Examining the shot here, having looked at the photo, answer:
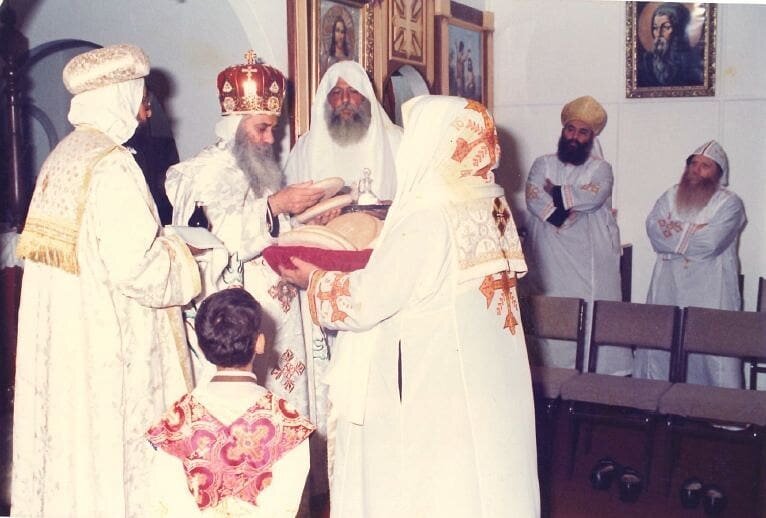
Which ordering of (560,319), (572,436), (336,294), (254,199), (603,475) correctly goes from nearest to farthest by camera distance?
(336,294), (254,199), (603,475), (572,436), (560,319)

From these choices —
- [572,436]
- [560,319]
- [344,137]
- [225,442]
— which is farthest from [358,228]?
[560,319]

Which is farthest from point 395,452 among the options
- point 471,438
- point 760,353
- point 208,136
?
point 208,136

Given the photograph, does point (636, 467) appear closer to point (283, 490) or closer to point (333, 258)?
point (333, 258)

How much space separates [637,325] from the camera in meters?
5.84

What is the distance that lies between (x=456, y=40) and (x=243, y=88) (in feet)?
15.0

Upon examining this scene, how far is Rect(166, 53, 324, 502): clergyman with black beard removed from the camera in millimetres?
4328

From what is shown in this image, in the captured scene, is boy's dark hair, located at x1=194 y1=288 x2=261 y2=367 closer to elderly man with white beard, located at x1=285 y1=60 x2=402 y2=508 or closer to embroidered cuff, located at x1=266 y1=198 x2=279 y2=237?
embroidered cuff, located at x1=266 y1=198 x2=279 y2=237

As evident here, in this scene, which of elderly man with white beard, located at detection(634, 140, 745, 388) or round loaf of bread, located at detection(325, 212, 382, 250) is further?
elderly man with white beard, located at detection(634, 140, 745, 388)

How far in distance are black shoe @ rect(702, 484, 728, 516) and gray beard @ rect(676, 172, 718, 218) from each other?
3.09 m

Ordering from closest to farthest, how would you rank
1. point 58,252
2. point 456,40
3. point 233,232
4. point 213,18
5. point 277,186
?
point 58,252 → point 233,232 → point 277,186 → point 213,18 → point 456,40

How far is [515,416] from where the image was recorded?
10.6ft

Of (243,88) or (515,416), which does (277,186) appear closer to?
(243,88)

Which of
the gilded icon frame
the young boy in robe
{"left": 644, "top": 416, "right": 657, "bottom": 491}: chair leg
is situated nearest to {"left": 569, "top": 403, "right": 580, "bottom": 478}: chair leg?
{"left": 644, "top": 416, "right": 657, "bottom": 491}: chair leg

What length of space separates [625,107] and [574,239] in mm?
1908
